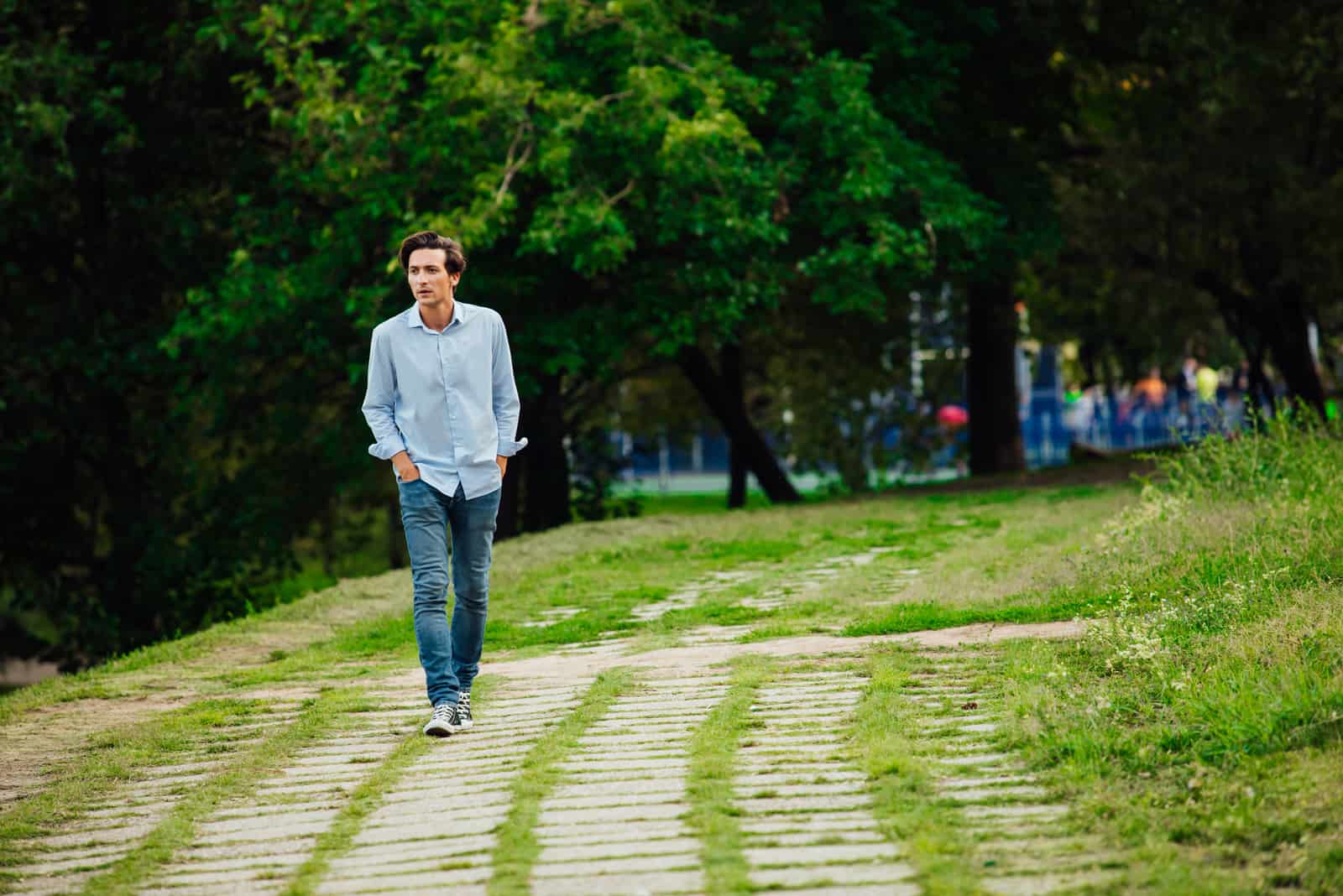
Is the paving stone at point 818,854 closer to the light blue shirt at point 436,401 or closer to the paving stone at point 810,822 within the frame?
the paving stone at point 810,822

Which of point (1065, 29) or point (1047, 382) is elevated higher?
point (1065, 29)

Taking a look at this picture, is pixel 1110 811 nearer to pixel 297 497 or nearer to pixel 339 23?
pixel 339 23

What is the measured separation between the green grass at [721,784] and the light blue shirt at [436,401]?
4.52 feet

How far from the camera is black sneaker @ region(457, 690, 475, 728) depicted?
692 centimetres

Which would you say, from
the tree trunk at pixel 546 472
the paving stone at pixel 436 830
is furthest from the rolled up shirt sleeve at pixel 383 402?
the tree trunk at pixel 546 472

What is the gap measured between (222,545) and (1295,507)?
15.2 metres

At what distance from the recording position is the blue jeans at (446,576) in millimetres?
7039

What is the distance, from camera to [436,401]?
712cm

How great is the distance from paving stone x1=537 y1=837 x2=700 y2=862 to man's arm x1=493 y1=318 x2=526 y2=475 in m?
2.59

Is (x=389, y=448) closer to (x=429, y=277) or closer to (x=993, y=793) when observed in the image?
(x=429, y=277)

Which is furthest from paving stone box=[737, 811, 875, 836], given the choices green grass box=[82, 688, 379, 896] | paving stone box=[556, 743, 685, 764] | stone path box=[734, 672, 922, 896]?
green grass box=[82, 688, 379, 896]

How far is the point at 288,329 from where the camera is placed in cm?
1812

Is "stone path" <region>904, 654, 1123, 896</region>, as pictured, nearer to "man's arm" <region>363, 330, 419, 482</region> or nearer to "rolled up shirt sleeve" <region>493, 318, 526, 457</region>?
"rolled up shirt sleeve" <region>493, 318, 526, 457</region>

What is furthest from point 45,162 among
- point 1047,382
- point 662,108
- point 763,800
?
point 1047,382
